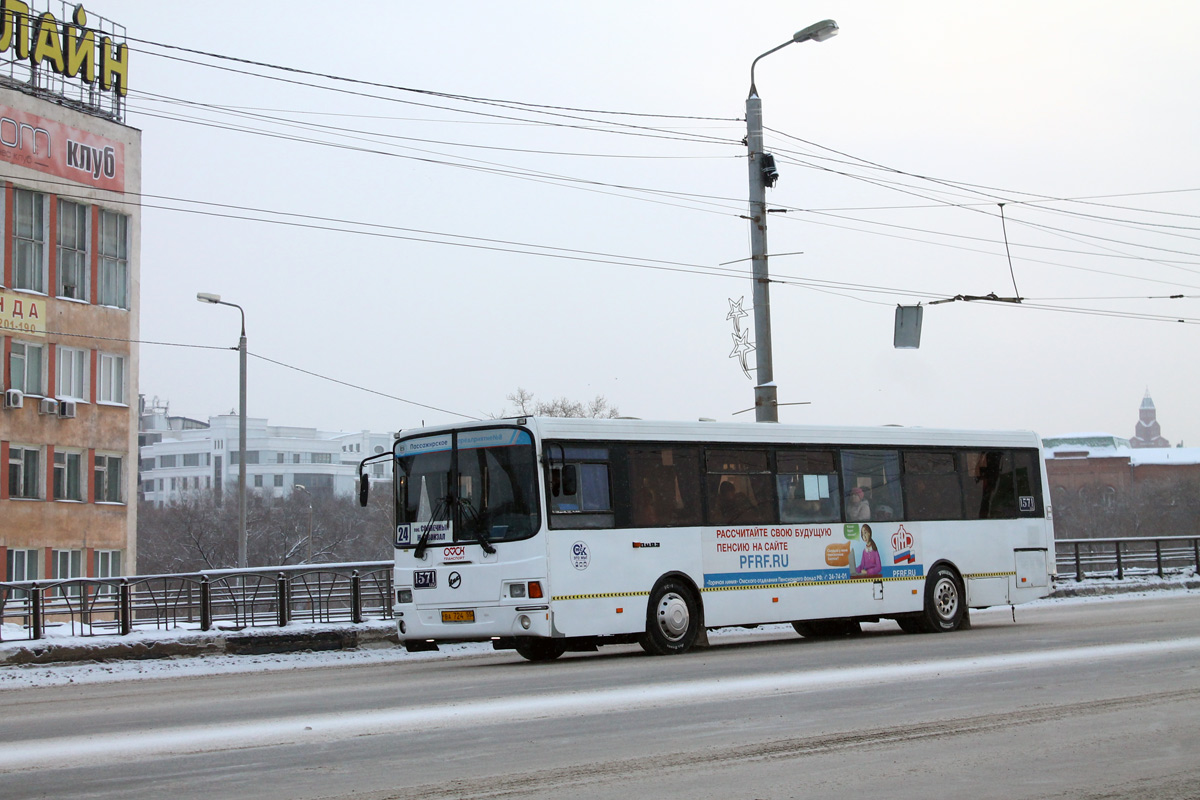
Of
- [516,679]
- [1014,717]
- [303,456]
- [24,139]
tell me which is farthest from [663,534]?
[303,456]

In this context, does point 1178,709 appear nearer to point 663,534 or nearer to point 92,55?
point 663,534

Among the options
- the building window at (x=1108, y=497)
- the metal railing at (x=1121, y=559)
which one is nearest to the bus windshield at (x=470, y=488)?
the metal railing at (x=1121, y=559)

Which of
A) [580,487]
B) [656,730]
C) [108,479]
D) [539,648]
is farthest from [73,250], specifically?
[656,730]

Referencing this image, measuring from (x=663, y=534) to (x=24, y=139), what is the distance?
104 ft

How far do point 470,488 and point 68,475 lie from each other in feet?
106

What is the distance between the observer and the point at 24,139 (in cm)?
4128

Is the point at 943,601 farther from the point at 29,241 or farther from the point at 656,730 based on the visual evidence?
the point at 29,241

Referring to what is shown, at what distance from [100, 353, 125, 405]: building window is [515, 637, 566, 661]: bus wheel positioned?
3232 centimetres

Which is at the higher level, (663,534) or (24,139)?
(24,139)

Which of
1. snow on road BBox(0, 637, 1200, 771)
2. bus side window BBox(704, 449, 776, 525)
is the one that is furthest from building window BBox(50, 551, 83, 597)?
snow on road BBox(0, 637, 1200, 771)

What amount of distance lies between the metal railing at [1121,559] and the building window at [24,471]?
30.4 meters

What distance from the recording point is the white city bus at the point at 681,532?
1591cm

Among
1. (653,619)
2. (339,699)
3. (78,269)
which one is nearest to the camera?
(339,699)

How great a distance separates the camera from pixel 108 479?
46031 millimetres
